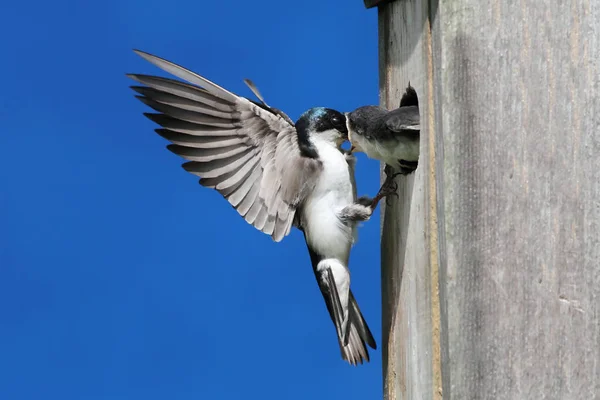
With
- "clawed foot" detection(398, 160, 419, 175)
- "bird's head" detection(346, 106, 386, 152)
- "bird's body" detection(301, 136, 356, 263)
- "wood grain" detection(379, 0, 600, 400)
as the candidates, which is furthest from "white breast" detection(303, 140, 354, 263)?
"wood grain" detection(379, 0, 600, 400)

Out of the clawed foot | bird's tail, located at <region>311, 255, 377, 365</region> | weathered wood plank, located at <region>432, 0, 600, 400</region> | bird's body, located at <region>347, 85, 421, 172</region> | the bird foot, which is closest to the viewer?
weathered wood plank, located at <region>432, 0, 600, 400</region>

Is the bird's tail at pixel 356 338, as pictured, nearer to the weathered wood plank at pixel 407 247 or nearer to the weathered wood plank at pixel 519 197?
the weathered wood plank at pixel 407 247

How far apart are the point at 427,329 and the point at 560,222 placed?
325 mm

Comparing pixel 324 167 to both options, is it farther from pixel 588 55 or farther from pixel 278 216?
pixel 588 55

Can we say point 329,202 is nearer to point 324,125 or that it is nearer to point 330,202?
point 330,202

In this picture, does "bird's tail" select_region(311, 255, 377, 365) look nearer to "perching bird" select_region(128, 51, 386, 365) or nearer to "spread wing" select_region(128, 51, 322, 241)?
"perching bird" select_region(128, 51, 386, 365)

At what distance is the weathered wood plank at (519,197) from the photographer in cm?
182

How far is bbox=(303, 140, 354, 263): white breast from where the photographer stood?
2.61 meters

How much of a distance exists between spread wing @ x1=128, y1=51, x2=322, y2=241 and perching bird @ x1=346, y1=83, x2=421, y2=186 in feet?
0.72

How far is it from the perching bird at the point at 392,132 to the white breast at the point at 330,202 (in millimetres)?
167

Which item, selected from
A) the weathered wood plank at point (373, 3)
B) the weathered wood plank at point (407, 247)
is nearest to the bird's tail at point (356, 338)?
the weathered wood plank at point (407, 247)

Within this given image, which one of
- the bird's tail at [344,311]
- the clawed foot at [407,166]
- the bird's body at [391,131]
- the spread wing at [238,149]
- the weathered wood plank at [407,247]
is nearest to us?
the weathered wood plank at [407,247]

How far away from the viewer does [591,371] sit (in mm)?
1844

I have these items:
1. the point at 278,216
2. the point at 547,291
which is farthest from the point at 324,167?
the point at 547,291
